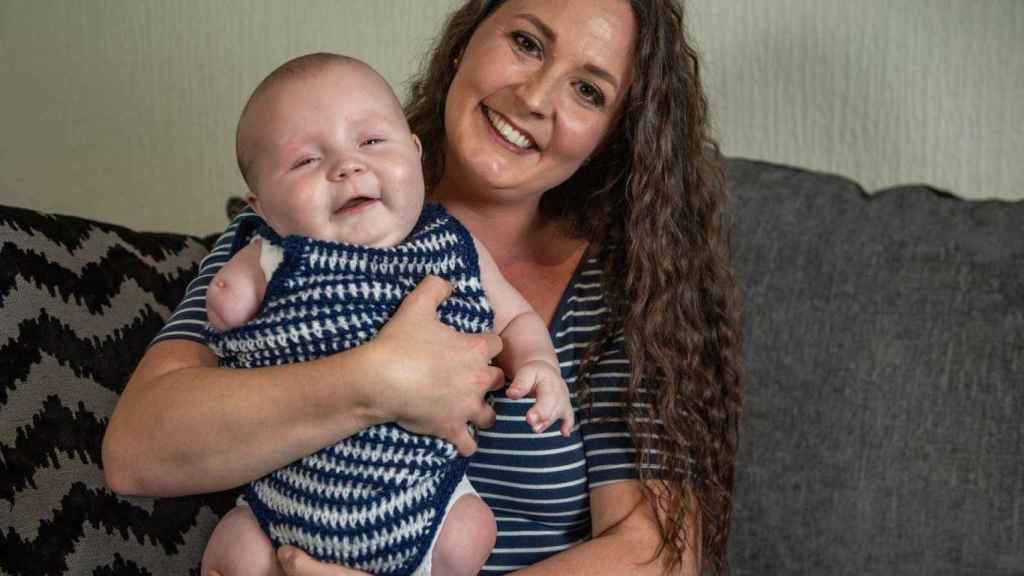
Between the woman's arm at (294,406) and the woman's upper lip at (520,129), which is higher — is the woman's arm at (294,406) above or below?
below

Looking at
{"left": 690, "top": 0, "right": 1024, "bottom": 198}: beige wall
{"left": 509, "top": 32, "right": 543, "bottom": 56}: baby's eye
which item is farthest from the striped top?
{"left": 690, "top": 0, "right": 1024, "bottom": 198}: beige wall

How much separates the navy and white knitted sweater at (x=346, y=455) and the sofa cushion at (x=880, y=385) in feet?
2.53

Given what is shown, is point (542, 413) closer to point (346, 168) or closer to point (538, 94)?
point (346, 168)

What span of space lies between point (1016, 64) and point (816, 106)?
0.39 m

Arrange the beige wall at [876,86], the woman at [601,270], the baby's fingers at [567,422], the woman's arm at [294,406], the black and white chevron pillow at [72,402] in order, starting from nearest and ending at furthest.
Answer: the woman's arm at [294,406], the baby's fingers at [567,422], the black and white chevron pillow at [72,402], the woman at [601,270], the beige wall at [876,86]

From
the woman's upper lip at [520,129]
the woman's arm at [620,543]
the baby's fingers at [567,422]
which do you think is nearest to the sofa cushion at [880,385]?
the woman's arm at [620,543]

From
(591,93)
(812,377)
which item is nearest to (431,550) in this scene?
(591,93)

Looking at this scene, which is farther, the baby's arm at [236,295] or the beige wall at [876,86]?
the beige wall at [876,86]

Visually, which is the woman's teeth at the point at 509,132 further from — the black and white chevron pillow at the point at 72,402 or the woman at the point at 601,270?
the black and white chevron pillow at the point at 72,402

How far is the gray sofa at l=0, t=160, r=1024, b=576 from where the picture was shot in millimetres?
1501

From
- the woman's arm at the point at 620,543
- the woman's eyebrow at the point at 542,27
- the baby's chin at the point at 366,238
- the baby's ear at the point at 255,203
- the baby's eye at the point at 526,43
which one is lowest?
the woman's arm at the point at 620,543

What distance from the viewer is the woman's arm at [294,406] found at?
46.6 inches

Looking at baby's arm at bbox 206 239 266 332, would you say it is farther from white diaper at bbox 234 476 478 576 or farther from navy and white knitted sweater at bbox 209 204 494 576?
white diaper at bbox 234 476 478 576

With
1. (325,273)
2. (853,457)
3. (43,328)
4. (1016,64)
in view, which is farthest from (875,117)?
(43,328)
